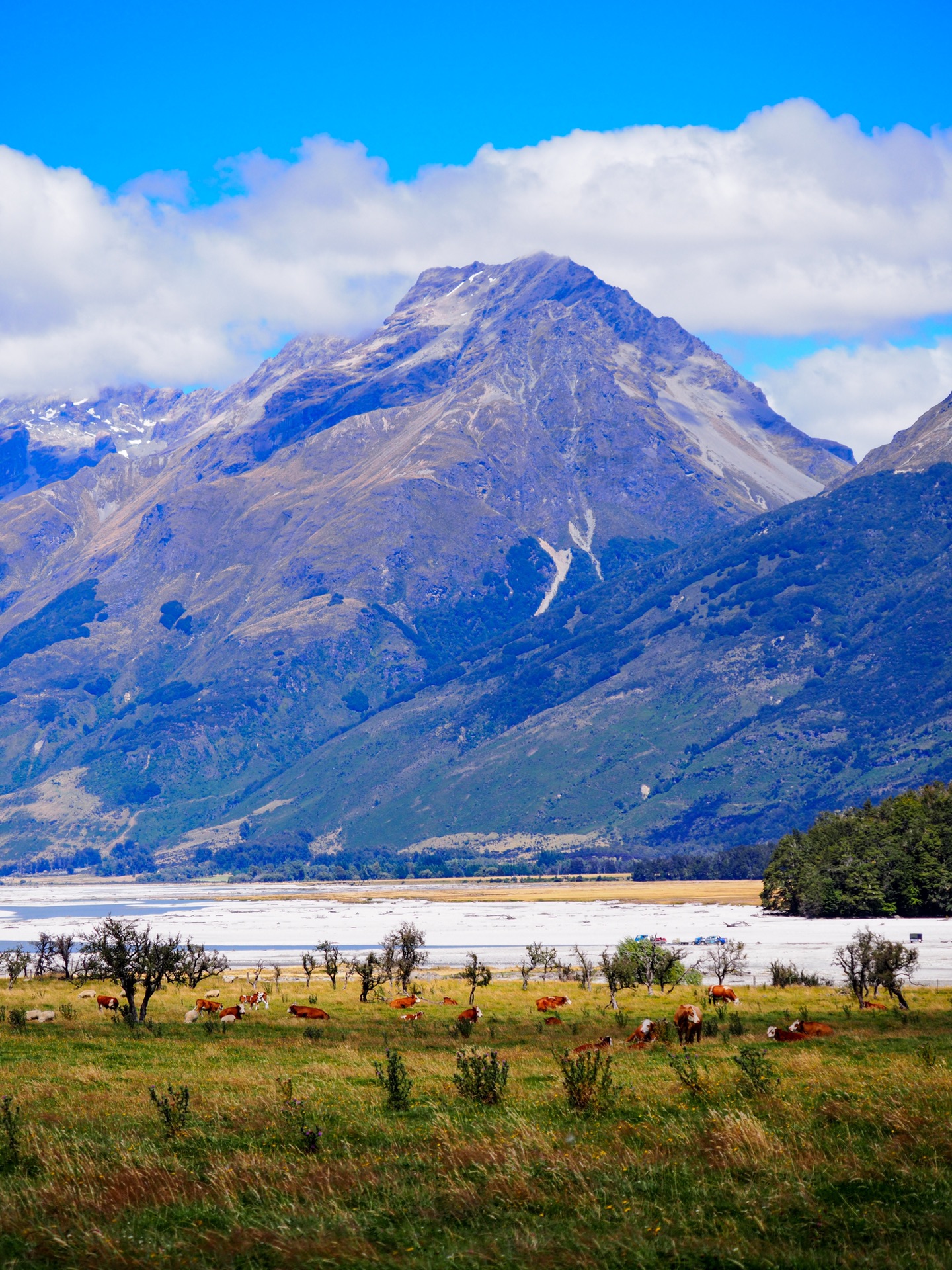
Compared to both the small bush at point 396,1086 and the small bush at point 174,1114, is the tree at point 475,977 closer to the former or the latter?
the small bush at point 396,1086

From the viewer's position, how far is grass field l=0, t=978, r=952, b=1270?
12961mm

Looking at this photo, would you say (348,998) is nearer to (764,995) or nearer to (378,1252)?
(764,995)

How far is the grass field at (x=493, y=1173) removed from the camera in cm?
1296

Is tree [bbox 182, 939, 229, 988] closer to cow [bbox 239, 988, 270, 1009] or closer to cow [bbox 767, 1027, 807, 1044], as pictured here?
cow [bbox 239, 988, 270, 1009]

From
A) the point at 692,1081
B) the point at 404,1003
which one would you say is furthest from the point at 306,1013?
the point at 692,1081

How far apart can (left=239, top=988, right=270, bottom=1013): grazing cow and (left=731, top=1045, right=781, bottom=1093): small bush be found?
1265 inches

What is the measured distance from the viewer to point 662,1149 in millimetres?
16812

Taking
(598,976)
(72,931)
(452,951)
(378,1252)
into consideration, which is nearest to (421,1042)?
(378,1252)

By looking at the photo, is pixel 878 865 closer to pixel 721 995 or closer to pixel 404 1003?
pixel 721 995

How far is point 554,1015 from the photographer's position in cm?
4928

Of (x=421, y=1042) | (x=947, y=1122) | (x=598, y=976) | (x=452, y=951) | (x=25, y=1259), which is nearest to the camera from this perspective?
(x=25, y=1259)

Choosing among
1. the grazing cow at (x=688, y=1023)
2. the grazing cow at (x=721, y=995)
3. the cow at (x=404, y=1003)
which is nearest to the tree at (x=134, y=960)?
the cow at (x=404, y=1003)

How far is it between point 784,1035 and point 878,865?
3744 inches

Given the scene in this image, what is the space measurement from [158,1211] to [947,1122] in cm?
1083
